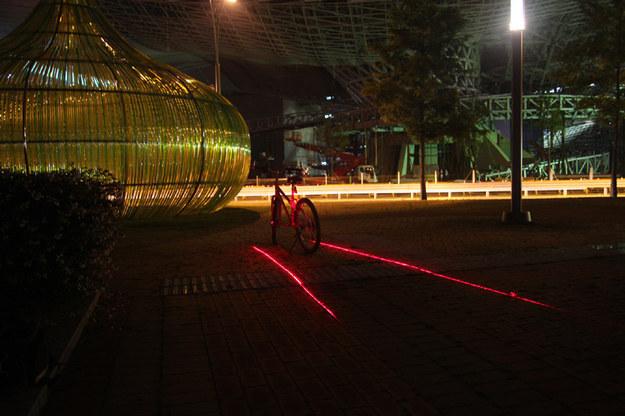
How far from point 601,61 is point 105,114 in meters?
14.6

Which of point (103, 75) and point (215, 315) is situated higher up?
point (103, 75)

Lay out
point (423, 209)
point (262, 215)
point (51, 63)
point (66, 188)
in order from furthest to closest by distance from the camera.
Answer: point (423, 209) → point (262, 215) → point (51, 63) → point (66, 188)

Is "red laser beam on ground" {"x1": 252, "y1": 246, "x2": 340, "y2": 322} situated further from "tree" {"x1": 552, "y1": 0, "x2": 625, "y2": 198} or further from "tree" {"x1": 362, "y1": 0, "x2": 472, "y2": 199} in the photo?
"tree" {"x1": 552, "y1": 0, "x2": 625, "y2": 198}

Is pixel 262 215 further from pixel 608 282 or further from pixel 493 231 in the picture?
pixel 608 282

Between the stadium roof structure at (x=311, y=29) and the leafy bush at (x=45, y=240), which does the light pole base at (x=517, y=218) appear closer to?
Result: the leafy bush at (x=45, y=240)

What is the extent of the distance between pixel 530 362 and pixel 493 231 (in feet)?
21.4

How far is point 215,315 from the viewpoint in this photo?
4586 millimetres

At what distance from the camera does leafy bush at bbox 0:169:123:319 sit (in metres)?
2.68

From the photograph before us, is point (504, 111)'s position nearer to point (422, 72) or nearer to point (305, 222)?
point (422, 72)

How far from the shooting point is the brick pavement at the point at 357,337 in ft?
9.53

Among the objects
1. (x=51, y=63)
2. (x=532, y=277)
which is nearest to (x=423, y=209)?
(x=532, y=277)

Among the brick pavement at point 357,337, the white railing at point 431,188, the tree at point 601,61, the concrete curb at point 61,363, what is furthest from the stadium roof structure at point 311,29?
the concrete curb at point 61,363

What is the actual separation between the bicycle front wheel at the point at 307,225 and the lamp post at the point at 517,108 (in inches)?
202

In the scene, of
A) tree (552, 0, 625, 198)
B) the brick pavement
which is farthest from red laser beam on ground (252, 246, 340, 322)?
tree (552, 0, 625, 198)
